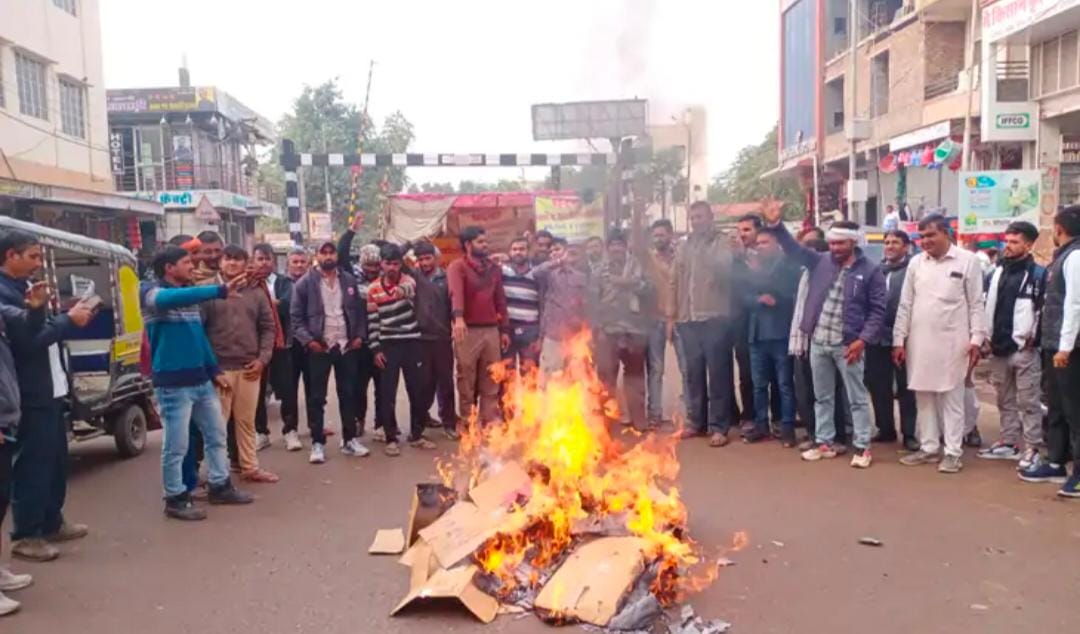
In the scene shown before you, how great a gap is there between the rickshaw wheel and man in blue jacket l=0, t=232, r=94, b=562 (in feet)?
7.64

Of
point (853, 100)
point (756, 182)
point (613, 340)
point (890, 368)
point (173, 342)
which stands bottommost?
point (890, 368)

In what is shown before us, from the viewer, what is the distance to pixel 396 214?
18016mm

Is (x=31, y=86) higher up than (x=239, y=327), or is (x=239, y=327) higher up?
(x=31, y=86)

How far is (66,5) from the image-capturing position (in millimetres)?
19875

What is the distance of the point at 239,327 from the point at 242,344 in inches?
5.2

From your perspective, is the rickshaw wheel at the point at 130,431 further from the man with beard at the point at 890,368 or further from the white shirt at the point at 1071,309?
the white shirt at the point at 1071,309

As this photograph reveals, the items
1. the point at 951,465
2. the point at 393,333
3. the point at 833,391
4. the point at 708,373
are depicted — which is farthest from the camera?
the point at 708,373

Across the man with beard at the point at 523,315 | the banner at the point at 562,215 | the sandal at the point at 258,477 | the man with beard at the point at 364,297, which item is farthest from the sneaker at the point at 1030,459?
the banner at the point at 562,215

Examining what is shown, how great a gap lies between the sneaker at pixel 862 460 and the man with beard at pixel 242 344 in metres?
4.54

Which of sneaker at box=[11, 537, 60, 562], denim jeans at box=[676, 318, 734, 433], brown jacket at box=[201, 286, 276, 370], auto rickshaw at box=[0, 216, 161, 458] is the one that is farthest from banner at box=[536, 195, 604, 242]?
sneaker at box=[11, 537, 60, 562]

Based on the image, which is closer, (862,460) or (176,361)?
(176,361)

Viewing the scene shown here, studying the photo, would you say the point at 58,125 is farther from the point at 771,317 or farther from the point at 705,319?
the point at 771,317

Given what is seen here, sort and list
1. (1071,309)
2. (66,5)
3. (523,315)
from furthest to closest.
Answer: (66,5) < (523,315) < (1071,309)

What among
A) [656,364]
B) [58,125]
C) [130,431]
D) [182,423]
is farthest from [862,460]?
[58,125]
